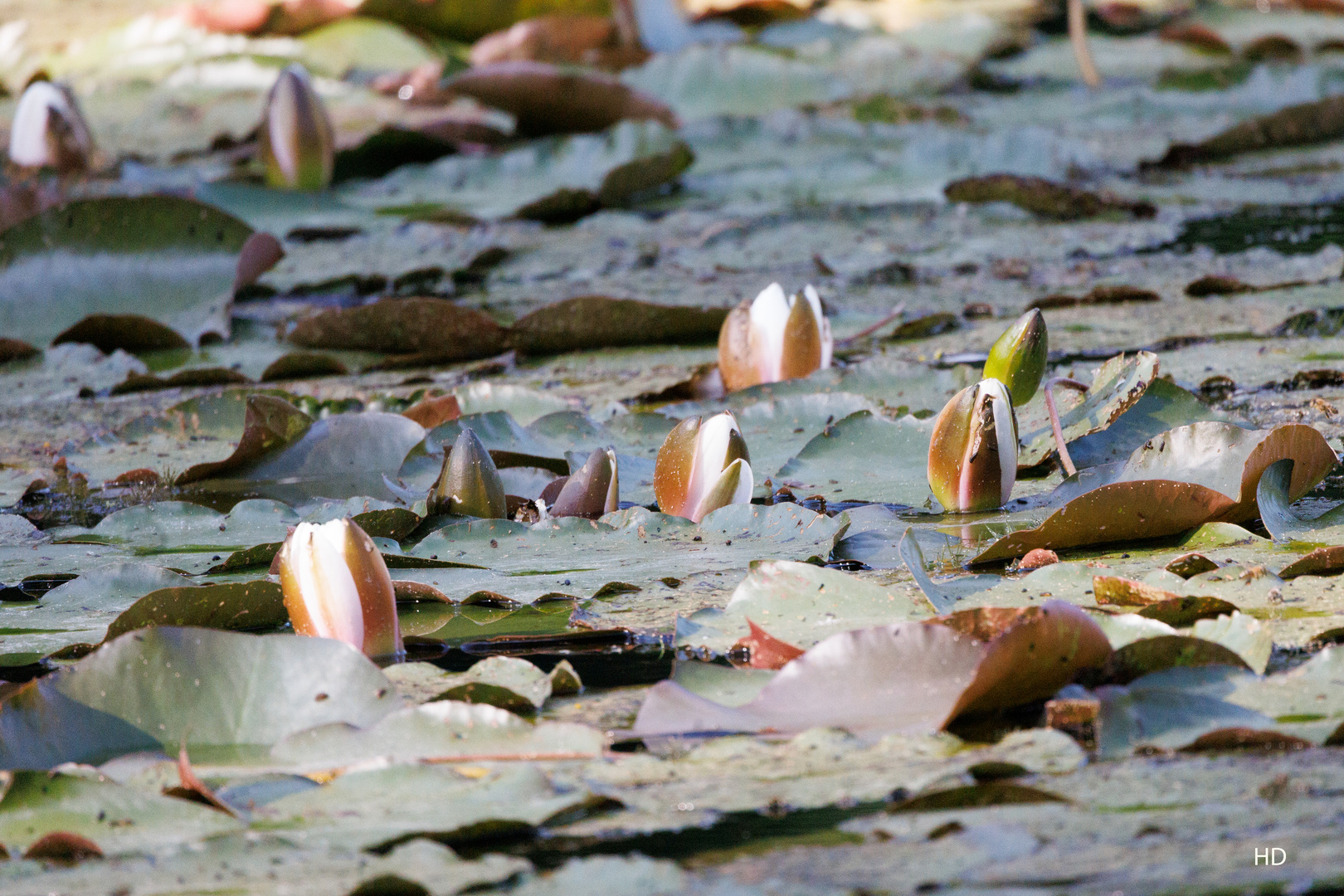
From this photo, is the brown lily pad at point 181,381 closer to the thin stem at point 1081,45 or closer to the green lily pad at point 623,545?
the green lily pad at point 623,545

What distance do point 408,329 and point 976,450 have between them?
1.38m

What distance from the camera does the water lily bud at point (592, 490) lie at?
161cm

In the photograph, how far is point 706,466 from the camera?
160 centimetres

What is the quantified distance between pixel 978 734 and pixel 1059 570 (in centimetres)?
31

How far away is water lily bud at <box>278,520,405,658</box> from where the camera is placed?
1.26 meters

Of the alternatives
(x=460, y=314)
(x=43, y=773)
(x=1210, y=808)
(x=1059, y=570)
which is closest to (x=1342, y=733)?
(x=1210, y=808)

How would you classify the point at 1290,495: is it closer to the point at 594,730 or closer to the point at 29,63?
the point at 594,730

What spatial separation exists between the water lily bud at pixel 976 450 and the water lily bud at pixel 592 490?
0.36 meters

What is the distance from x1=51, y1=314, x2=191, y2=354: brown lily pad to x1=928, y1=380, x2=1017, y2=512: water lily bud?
1696 millimetres

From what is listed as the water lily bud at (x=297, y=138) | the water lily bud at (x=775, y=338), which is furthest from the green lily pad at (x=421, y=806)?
the water lily bud at (x=297, y=138)

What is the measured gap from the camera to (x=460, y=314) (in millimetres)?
2559

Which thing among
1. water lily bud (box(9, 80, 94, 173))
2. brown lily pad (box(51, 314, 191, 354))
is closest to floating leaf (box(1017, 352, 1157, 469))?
brown lily pad (box(51, 314, 191, 354))

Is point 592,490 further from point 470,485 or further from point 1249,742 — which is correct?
point 1249,742

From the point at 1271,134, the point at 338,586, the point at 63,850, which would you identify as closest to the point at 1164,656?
the point at 338,586
